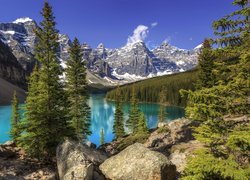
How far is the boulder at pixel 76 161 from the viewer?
41.0 feet

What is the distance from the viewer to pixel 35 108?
60.3 ft

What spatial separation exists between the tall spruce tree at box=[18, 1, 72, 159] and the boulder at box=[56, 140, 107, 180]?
2794mm

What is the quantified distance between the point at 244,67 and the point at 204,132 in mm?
3190

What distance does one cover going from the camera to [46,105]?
18.6m

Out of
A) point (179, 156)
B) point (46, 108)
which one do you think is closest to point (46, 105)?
point (46, 108)

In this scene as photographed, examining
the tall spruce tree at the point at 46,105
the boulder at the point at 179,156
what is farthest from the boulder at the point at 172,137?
the tall spruce tree at the point at 46,105

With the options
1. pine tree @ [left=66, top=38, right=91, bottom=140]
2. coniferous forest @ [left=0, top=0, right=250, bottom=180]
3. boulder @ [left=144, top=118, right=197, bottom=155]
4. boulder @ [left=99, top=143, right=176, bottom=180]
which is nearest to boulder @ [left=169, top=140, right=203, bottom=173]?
coniferous forest @ [left=0, top=0, right=250, bottom=180]

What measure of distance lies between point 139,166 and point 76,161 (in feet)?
11.7

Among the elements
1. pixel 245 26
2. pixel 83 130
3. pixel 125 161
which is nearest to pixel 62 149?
pixel 125 161

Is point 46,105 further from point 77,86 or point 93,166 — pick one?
point 77,86

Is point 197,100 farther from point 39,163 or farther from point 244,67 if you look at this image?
point 39,163

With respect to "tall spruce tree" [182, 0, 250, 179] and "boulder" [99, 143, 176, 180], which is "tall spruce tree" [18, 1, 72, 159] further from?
"tall spruce tree" [182, 0, 250, 179]

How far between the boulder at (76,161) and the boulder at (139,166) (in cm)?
96

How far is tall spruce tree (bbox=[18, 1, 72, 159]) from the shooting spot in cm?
1795
